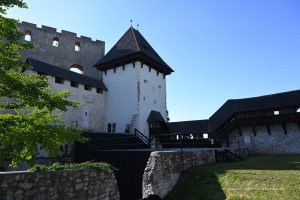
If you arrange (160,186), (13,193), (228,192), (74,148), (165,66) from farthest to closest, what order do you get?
1. (165,66)
2. (74,148)
3. (160,186)
4. (228,192)
5. (13,193)

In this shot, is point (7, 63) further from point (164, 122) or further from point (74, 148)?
point (164, 122)

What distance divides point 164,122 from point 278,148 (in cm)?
975

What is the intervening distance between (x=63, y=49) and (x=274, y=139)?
23.4 meters

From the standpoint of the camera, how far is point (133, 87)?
76.2ft

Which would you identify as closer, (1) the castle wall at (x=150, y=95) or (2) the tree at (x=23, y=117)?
(2) the tree at (x=23, y=117)

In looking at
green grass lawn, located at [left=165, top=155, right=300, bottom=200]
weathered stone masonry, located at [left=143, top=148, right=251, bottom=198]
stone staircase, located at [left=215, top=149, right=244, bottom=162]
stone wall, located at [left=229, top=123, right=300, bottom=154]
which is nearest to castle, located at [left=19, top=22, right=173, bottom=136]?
stone wall, located at [left=229, top=123, right=300, bottom=154]

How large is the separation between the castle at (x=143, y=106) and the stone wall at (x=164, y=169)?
7.57 metres

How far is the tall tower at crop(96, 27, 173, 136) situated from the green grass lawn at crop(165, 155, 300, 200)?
37.8 feet

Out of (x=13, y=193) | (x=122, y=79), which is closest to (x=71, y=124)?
(x=122, y=79)

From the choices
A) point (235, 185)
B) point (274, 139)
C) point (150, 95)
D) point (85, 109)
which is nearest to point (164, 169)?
point (235, 185)

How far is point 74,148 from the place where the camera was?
1691cm

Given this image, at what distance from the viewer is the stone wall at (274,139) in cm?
1977

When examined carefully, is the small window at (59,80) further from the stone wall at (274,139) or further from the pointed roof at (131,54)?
the stone wall at (274,139)

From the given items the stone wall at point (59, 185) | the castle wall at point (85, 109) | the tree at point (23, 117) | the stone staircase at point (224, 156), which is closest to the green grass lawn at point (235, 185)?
the stone staircase at point (224, 156)
